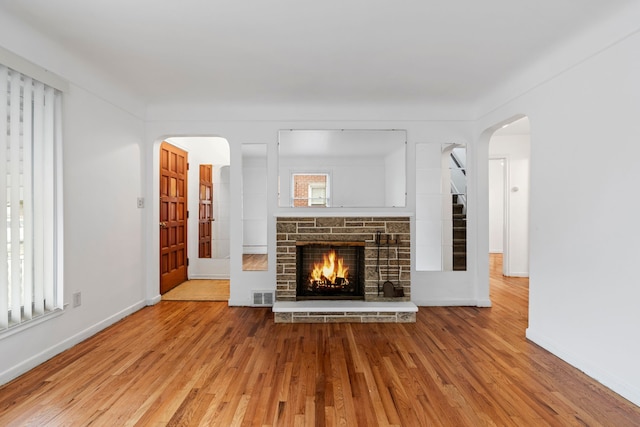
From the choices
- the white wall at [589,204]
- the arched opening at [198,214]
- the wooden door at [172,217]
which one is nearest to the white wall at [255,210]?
the arched opening at [198,214]

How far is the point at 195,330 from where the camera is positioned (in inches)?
132

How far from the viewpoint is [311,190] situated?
4.16m

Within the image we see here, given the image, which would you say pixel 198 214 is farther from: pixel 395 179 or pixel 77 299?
pixel 395 179

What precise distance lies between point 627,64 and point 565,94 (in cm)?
53

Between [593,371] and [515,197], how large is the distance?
4097 mm

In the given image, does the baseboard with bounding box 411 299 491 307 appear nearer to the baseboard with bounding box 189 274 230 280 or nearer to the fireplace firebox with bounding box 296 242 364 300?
the fireplace firebox with bounding box 296 242 364 300

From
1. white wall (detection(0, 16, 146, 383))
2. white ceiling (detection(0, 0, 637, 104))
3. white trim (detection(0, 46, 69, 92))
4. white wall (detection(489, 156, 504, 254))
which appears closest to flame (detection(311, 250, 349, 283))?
white ceiling (detection(0, 0, 637, 104))

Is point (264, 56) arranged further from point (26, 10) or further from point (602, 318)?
point (602, 318)

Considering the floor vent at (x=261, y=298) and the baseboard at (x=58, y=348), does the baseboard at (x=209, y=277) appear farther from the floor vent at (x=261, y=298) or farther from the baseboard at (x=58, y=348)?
the baseboard at (x=58, y=348)

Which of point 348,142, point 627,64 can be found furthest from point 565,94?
point 348,142

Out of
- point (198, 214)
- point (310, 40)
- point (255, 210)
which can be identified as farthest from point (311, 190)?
point (198, 214)

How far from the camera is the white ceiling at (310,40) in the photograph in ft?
7.27

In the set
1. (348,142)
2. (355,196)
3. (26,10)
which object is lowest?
(355,196)

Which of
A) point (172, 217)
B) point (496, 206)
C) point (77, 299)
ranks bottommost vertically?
point (77, 299)
